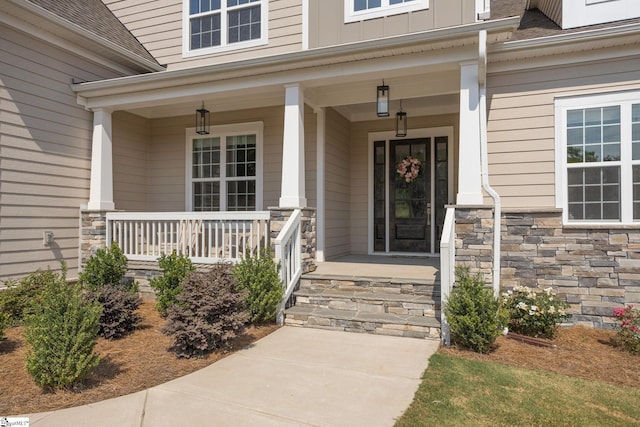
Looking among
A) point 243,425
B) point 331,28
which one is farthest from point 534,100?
point 243,425

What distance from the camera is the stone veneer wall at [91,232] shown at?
6660 mm

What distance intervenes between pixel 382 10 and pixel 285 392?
546 centimetres

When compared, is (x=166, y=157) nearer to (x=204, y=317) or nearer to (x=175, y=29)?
(x=175, y=29)

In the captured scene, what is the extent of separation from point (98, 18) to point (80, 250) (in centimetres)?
413

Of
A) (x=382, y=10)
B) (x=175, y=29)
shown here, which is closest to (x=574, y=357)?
(x=382, y=10)

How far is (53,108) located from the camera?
20.7ft

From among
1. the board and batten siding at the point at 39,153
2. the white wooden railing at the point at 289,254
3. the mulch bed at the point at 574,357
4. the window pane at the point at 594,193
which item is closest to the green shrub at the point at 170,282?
the white wooden railing at the point at 289,254

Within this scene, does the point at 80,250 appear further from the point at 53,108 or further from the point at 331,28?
the point at 331,28

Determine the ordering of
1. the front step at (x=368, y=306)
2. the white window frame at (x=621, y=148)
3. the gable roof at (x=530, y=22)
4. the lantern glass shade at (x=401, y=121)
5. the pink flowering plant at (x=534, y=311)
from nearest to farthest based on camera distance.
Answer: the pink flowering plant at (x=534, y=311) → the front step at (x=368, y=306) → the white window frame at (x=621, y=148) → the gable roof at (x=530, y=22) → the lantern glass shade at (x=401, y=121)

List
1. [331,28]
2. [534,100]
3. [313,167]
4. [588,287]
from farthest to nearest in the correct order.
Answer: [313,167] → [331,28] → [534,100] → [588,287]

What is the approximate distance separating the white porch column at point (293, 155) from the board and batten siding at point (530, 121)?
253cm

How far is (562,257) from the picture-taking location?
16.7 ft

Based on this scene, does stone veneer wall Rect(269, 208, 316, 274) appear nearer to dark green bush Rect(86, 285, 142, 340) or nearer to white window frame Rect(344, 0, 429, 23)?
dark green bush Rect(86, 285, 142, 340)

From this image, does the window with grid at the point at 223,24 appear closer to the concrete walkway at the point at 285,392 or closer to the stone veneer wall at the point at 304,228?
the stone veneer wall at the point at 304,228
